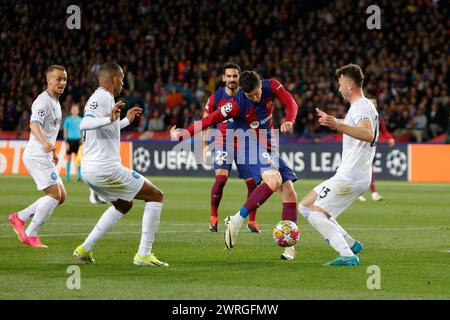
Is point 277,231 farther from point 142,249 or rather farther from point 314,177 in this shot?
point 314,177

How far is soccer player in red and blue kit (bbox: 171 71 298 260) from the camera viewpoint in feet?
37.3

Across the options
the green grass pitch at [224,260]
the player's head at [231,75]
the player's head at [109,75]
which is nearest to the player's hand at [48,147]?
the green grass pitch at [224,260]

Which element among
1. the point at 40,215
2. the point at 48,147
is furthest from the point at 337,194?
the point at 40,215

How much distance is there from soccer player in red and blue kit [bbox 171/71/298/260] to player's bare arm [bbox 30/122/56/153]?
68.4 inches

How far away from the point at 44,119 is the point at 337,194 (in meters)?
4.14

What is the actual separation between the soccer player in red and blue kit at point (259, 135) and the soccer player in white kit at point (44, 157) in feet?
6.35

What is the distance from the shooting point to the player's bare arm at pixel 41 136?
38.4 ft

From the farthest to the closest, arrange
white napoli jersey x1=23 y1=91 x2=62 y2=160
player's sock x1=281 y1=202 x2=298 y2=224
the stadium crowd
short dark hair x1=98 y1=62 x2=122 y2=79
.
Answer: the stadium crowd, white napoli jersey x1=23 y1=91 x2=62 y2=160, player's sock x1=281 y1=202 x2=298 y2=224, short dark hair x1=98 y1=62 x2=122 y2=79

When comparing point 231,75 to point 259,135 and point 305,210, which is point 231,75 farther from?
point 305,210

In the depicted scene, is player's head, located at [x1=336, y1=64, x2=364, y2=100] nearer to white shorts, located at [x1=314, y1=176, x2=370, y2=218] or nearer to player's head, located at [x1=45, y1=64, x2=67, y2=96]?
white shorts, located at [x1=314, y1=176, x2=370, y2=218]

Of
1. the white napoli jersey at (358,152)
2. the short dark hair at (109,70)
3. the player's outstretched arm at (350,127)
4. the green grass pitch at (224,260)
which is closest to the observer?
the green grass pitch at (224,260)

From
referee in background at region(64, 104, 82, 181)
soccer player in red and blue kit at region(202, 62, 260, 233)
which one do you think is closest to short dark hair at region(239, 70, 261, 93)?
soccer player in red and blue kit at region(202, 62, 260, 233)

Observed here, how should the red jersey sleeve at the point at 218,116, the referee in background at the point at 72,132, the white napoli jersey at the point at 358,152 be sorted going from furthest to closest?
the referee in background at the point at 72,132
the red jersey sleeve at the point at 218,116
the white napoli jersey at the point at 358,152

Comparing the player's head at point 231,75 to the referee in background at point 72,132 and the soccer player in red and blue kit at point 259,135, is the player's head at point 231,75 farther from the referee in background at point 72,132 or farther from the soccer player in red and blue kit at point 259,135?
the referee in background at point 72,132
